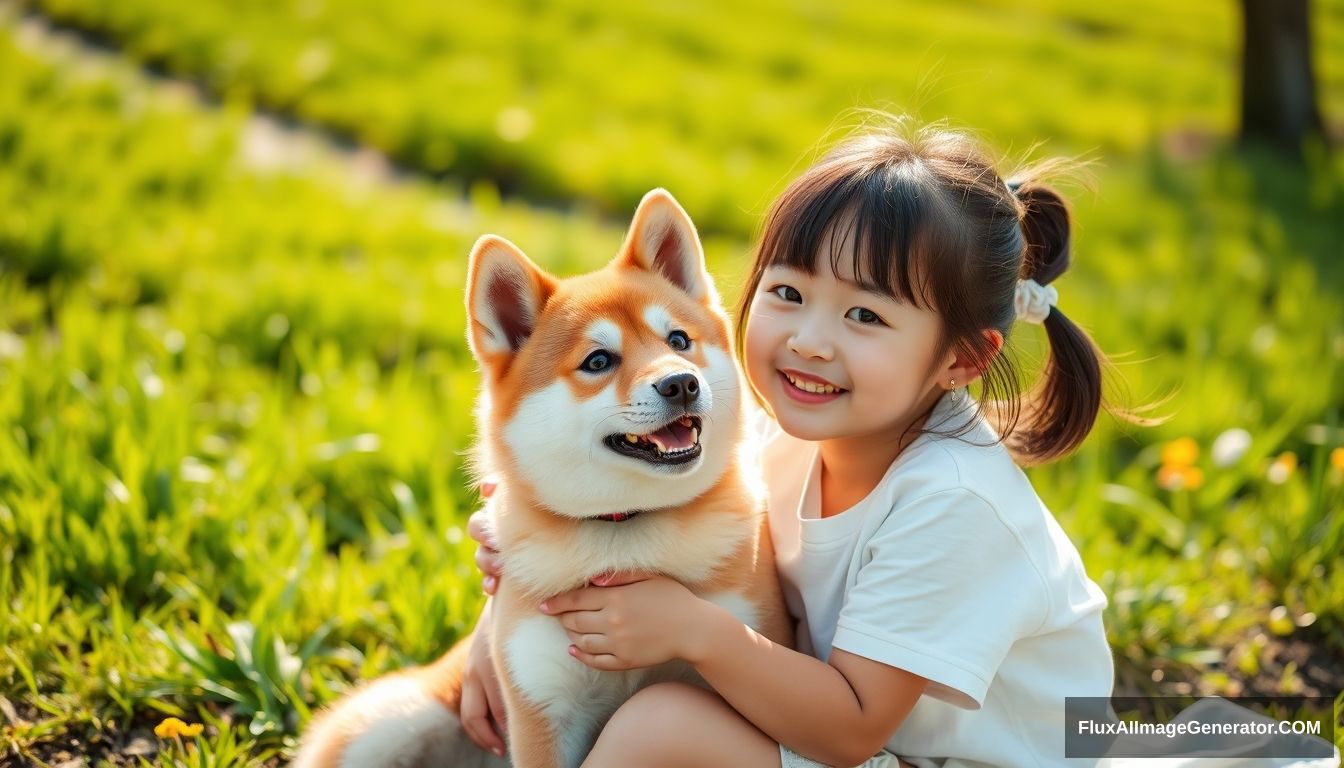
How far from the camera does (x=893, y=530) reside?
6.75ft

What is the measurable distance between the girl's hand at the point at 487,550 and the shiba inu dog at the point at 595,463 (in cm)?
10

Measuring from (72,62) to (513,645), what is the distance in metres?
5.54

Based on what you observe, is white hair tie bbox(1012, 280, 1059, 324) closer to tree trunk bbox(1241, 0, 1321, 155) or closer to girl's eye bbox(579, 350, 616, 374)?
girl's eye bbox(579, 350, 616, 374)

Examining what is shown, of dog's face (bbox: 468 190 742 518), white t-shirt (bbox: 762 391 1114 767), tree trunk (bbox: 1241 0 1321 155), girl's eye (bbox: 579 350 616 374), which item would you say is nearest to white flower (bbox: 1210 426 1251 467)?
white t-shirt (bbox: 762 391 1114 767)

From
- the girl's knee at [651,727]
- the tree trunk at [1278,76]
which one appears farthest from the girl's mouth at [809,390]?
the tree trunk at [1278,76]

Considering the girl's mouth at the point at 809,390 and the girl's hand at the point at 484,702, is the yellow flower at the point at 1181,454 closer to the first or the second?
the girl's mouth at the point at 809,390

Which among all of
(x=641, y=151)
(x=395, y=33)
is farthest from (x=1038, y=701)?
(x=395, y=33)

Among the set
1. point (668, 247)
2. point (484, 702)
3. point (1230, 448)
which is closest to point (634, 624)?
point (484, 702)

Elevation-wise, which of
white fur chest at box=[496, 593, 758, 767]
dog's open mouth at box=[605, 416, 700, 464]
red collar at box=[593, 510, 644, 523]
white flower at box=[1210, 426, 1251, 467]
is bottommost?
white flower at box=[1210, 426, 1251, 467]

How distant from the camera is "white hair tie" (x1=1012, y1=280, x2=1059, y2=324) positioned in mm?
2227

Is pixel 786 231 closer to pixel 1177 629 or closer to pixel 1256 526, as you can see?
pixel 1177 629

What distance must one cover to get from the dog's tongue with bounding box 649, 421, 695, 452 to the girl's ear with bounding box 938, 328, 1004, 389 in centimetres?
52

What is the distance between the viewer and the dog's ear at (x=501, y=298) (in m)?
2.13

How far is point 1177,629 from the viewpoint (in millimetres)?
3055
